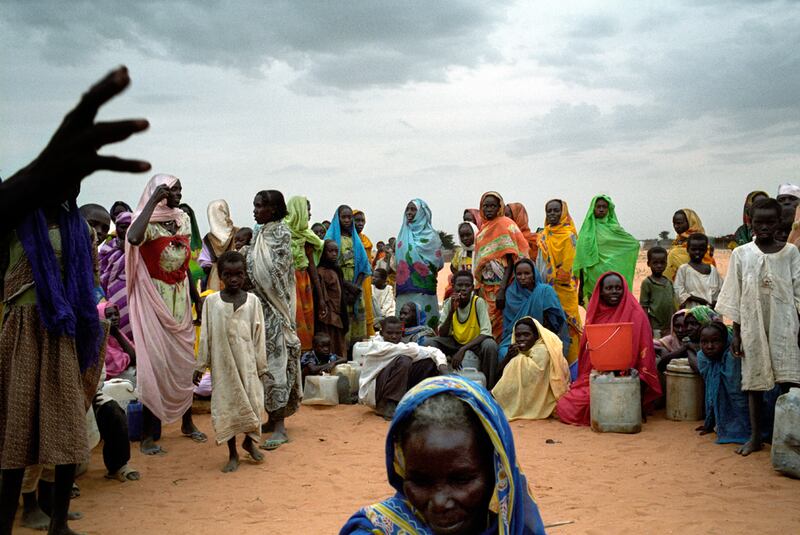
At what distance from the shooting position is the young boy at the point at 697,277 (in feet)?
30.7

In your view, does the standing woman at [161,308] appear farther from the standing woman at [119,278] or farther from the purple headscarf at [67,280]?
the purple headscarf at [67,280]

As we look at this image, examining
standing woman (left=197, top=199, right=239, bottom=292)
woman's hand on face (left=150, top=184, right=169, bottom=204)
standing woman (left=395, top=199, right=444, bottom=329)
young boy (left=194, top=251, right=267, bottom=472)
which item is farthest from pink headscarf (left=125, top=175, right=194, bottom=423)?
standing woman (left=395, top=199, right=444, bottom=329)

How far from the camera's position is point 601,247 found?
33.7 feet

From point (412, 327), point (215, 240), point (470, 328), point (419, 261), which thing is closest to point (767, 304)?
point (470, 328)

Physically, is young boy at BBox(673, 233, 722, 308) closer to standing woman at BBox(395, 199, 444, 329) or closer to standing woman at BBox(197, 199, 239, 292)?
standing woman at BBox(395, 199, 444, 329)

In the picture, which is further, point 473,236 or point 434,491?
point 473,236

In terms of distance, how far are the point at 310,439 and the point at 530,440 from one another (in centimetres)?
221

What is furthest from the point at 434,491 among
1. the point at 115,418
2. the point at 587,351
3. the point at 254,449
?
the point at 587,351

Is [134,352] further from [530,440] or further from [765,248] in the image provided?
[765,248]

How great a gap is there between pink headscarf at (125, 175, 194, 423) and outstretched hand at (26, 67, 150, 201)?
5.14m

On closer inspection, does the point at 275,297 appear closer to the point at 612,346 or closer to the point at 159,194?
the point at 159,194

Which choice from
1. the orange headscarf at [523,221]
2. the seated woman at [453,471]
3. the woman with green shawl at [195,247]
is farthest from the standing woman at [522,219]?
the seated woman at [453,471]

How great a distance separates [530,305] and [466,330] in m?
0.84

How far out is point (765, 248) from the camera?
586cm
